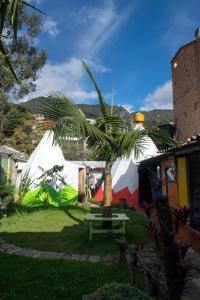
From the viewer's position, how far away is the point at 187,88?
23078mm

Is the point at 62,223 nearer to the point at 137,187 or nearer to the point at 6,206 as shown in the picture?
the point at 6,206

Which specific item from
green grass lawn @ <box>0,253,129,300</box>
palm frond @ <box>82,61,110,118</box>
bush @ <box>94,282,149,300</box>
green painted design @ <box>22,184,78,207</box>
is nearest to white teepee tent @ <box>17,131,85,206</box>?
green painted design @ <box>22,184,78,207</box>

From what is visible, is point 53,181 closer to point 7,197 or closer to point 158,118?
point 7,197

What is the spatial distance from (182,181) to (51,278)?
526 cm

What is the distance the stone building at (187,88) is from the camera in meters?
21.5

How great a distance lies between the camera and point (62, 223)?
10398 millimetres

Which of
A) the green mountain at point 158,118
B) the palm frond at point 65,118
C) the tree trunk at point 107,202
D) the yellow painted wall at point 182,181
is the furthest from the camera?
the green mountain at point 158,118

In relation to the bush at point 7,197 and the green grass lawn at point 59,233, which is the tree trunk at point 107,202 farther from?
the bush at point 7,197

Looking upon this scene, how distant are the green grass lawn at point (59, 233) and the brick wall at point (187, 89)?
12664 millimetres

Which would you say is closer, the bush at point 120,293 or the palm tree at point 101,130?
the bush at point 120,293

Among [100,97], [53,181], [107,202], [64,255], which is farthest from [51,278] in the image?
[53,181]

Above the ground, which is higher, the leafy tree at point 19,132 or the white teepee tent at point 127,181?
the leafy tree at point 19,132

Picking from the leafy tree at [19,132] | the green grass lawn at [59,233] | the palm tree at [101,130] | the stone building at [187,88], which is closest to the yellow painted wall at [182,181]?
the palm tree at [101,130]

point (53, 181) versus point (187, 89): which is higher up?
point (187, 89)
